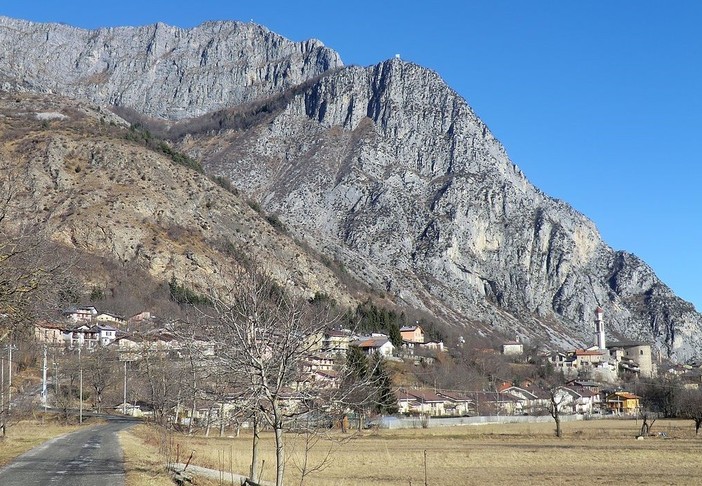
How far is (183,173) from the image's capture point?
17012 cm

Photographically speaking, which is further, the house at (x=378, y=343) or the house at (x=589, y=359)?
the house at (x=589, y=359)

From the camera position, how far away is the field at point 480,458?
34.9 meters

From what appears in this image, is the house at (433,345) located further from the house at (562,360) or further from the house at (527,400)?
the house at (562,360)

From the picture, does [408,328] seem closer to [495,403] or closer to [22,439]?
[495,403]

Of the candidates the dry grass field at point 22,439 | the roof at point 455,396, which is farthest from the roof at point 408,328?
the dry grass field at point 22,439

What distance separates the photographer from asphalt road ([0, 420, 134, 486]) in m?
23.9

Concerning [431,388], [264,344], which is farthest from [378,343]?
[264,344]

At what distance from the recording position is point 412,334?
164625 mm

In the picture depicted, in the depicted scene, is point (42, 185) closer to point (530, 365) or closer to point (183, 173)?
point (183, 173)

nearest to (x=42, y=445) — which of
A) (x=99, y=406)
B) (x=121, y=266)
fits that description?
(x=99, y=406)

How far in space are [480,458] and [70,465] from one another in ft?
86.6

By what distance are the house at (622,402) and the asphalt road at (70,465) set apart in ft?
369

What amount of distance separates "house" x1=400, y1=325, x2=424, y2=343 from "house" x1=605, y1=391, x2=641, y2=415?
4135 centimetres

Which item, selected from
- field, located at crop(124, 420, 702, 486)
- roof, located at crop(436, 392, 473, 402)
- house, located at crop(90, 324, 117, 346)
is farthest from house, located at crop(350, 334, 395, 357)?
field, located at crop(124, 420, 702, 486)
